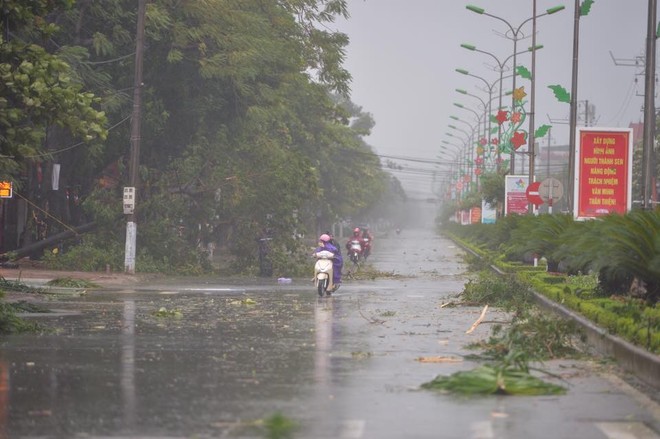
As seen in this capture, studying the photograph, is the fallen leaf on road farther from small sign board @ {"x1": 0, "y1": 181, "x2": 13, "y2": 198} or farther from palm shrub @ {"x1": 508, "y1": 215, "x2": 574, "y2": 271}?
small sign board @ {"x1": 0, "y1": 181, "x2": 13, "y2": 198}

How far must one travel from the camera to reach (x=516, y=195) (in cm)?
5628

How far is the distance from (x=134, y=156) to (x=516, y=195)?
2289 centimetres

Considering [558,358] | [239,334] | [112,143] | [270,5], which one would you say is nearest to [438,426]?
[558,358]

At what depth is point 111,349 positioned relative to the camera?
15664mm

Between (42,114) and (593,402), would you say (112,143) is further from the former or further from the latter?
(593,402)

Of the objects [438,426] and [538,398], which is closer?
[438,426]

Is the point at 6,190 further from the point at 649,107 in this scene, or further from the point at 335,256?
the point at 649,107

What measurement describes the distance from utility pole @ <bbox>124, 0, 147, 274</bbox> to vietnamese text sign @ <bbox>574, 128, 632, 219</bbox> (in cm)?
1278

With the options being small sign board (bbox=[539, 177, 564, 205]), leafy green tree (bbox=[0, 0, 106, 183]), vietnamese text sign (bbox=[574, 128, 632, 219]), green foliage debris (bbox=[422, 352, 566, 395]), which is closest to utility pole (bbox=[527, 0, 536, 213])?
small sign board (bbox=[539, 177, 564, 205])

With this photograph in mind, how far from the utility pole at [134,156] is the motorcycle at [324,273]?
10.1 m

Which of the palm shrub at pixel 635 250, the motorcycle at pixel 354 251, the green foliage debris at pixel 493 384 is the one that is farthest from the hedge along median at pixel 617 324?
the motorcycle at pixel 354 251

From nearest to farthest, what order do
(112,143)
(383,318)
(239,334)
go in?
(239,334) → (383,318) → (112,143)

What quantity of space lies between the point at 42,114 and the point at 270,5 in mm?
29533

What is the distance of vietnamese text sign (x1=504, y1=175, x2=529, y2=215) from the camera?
5594cm
